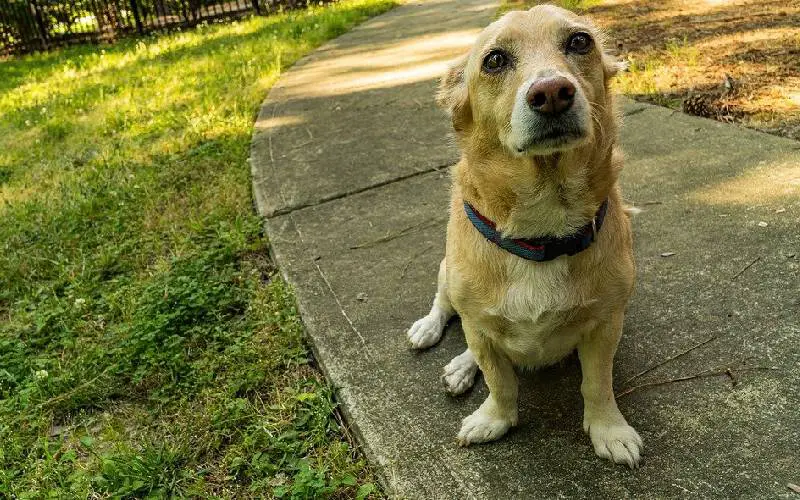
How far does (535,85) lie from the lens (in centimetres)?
180

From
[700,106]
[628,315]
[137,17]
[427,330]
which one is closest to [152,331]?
[427,330]

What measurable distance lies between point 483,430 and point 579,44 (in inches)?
54.2

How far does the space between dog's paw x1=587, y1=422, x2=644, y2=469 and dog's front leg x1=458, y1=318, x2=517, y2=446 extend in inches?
11.4

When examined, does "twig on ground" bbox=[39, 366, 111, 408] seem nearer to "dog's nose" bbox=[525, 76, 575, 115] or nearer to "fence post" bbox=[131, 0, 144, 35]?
"dog's nose" bbox=[525, 76, 575, 115]

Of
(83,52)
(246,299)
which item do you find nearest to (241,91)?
(246,299)

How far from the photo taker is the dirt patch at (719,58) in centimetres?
423

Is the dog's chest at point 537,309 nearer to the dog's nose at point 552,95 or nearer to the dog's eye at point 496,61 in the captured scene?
the dog's nose at point 552,95

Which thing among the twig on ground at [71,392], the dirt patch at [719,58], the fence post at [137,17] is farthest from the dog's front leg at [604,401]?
the fence post at [137,17]

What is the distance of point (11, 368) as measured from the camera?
9.32ft

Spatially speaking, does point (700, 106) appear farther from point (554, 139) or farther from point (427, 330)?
point (554, 139)

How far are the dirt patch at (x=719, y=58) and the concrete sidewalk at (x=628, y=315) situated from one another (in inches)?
11.3

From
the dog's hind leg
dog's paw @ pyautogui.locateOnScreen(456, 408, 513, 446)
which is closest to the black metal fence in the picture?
the dog's hind leg

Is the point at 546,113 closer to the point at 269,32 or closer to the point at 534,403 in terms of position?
the point at 534,403

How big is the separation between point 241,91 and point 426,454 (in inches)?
218
